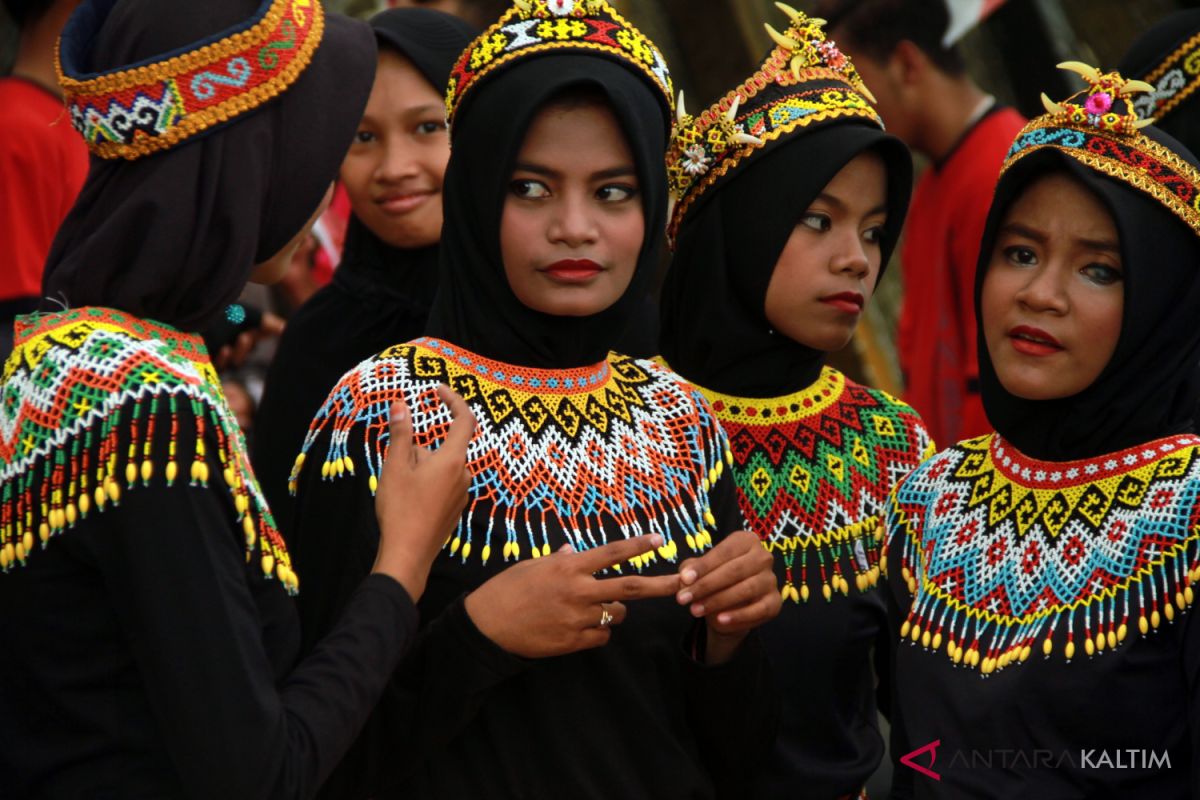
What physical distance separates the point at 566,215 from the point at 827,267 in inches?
29.0

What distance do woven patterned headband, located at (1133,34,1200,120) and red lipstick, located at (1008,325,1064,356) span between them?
157 cm

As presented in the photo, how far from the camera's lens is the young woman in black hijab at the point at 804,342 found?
3.02 meters

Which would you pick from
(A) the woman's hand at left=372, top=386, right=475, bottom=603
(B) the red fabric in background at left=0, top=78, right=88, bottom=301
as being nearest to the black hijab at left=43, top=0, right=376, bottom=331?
(A) the woman's hand at left=372, top=386, right=475, bottom=603

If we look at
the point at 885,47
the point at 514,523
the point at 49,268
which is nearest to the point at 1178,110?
the point at 885,47

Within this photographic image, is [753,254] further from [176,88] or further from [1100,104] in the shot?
[176,88]

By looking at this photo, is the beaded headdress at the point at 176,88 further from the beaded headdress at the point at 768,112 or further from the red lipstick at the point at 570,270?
the beaded headdress at the point at 768,112

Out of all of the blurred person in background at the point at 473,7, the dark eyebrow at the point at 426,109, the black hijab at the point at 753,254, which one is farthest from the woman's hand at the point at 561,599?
the blurred person in background at the point at 473,7

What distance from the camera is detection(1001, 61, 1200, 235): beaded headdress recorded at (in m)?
2.55

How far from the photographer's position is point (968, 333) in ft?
15.8

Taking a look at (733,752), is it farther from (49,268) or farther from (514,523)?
(49,268)

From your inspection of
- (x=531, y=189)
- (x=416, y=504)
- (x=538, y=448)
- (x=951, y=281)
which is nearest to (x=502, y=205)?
(x=531, y=189)

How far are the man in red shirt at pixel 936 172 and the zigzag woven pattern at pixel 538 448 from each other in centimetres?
220

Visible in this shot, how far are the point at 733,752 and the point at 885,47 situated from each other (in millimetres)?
3220

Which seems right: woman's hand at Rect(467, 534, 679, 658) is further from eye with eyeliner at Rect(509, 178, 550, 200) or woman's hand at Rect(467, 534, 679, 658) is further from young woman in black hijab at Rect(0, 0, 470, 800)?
eye with eyeliner at Rect(509, 178, 550, 200)
